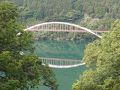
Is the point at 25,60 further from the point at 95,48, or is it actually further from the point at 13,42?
the point at 95,48

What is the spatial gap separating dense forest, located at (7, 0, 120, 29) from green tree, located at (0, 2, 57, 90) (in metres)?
60.0

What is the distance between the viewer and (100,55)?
19.6m

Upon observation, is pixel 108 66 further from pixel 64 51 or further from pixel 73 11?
pixel 73 11

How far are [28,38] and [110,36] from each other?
293 inches

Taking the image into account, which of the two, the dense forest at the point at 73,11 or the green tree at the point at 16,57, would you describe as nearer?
the green tree at the point at 16,57

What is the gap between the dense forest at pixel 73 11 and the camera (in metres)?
75.4

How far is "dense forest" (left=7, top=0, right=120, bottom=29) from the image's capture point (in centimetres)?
7544

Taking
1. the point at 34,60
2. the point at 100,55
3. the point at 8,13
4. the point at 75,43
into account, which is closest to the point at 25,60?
the point at 34,60

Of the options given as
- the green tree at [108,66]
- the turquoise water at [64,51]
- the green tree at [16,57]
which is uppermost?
the green tree at [16,57]

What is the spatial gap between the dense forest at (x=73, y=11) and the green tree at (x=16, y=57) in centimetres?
6001

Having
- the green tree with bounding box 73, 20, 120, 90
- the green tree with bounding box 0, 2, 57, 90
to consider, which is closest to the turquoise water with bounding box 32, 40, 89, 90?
the green tree with bounding box 73, 20, 120, 90

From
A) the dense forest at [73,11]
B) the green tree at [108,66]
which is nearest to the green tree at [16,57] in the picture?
the green tree at [108,66]

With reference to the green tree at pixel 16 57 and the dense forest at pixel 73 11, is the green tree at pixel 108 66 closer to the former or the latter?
the green tree at pixel 16 57

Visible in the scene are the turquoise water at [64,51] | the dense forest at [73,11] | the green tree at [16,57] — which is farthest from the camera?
the dense forest at [73,11]
